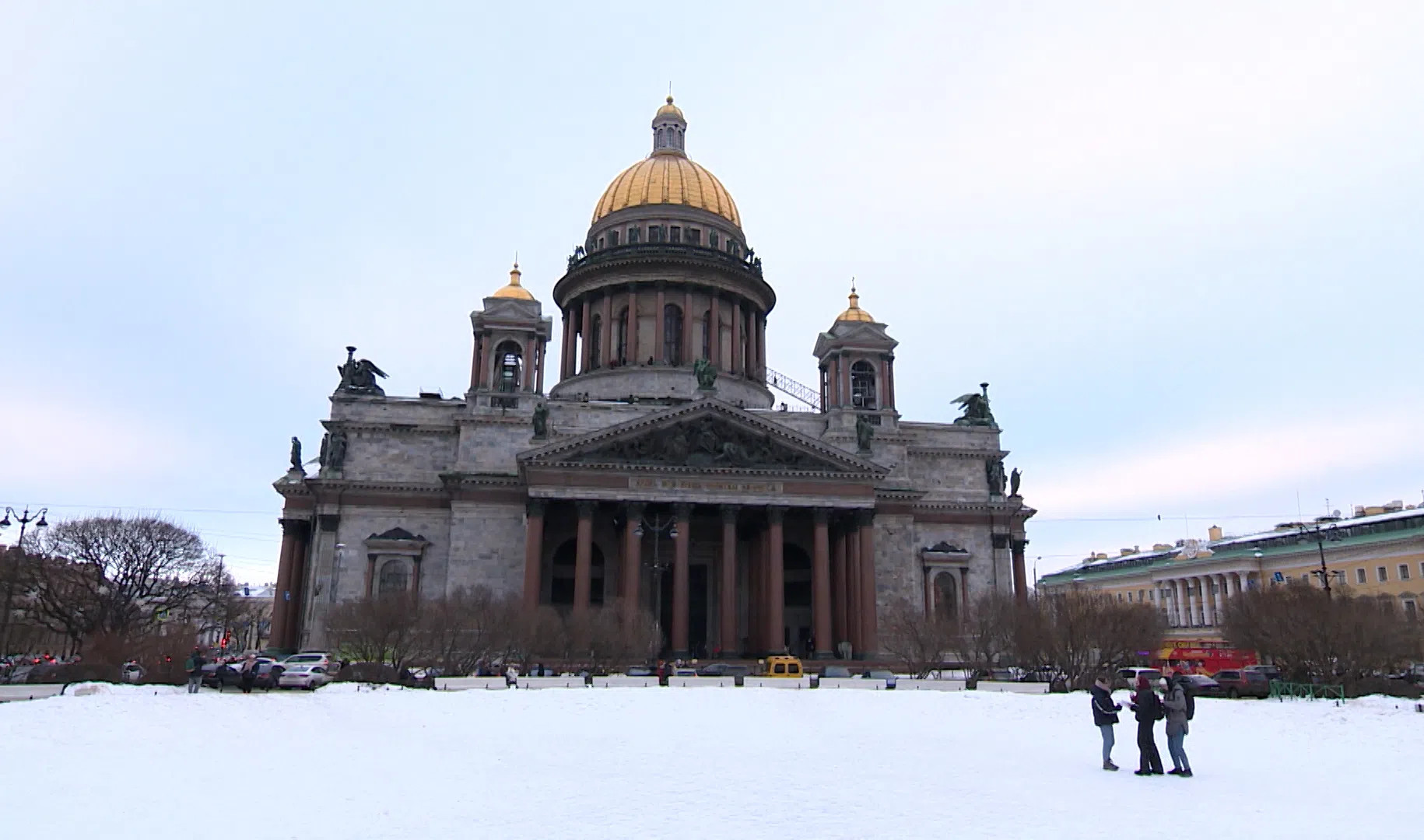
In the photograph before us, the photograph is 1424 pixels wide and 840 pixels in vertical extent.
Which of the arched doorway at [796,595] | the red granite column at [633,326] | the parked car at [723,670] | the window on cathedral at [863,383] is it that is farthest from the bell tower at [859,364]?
the parked car at [723,670]

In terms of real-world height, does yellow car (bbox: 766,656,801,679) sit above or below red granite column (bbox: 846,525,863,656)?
below

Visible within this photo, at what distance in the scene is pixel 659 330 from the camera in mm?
60531

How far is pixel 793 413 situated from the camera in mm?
54719

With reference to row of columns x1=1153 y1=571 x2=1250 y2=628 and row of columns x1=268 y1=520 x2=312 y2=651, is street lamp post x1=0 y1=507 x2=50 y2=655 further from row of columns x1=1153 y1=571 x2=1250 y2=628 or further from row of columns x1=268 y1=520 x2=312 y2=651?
row of columns x1=1153 y1=571 x2=1250 y2=628

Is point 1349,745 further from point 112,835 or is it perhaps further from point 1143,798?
point 112,835

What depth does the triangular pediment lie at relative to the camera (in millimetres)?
45281

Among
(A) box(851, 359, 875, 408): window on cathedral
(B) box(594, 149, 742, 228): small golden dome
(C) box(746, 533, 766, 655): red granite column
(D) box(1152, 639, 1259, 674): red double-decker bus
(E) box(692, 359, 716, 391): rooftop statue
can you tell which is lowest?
(D) box(1152, 639, 1259, 674): red double-decker bus

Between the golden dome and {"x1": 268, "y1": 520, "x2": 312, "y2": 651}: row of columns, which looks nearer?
{"x1": 268, "y1": 520, "x2": 312, "y2": 651}: row of columns

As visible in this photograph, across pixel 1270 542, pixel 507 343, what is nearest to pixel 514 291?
pixel 507 343

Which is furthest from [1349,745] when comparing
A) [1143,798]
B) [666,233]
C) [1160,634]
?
[666,233]

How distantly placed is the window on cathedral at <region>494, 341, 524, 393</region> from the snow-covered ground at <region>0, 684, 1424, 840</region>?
98.8ft

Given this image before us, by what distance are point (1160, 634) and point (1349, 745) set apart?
16.2m

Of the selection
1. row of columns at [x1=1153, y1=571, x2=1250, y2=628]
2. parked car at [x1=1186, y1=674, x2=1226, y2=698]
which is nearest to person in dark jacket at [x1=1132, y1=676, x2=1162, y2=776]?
parked car at [x1=1186, y1=674, x2=1226, y2=698]

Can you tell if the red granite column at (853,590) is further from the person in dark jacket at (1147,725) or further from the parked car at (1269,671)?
the person in dark jacket at (1147,725)
